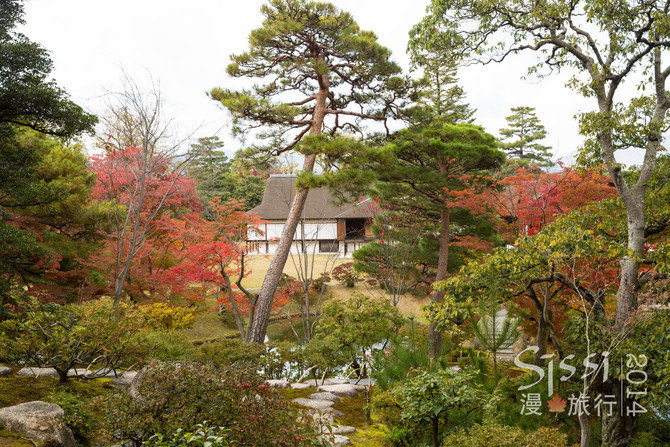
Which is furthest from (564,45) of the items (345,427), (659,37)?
(345,427)

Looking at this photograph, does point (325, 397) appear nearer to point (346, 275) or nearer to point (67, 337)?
point (67, 337)

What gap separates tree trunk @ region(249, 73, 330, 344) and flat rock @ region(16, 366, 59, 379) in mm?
3365

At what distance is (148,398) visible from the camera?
3113 millimetres

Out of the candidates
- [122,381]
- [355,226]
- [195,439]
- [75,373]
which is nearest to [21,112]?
[75,373]

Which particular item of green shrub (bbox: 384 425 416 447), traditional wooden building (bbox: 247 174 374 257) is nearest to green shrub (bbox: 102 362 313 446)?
green shrub (bbox: 384 425 416 447)

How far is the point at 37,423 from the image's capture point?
3555mm

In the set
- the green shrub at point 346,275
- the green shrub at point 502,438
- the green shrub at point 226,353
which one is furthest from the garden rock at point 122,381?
the green shrub at point 346,275

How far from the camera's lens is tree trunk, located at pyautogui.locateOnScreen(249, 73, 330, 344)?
8.60 metres

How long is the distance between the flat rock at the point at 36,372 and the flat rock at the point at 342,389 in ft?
11.1

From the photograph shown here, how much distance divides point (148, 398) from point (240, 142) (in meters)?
7.08

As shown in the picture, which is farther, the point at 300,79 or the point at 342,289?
the point at 342,289

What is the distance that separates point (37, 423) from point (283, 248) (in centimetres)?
565

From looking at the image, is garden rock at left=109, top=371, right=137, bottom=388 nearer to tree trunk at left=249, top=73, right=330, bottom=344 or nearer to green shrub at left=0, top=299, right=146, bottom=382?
green shrub at left=0, top=299, right=146, bottom=382

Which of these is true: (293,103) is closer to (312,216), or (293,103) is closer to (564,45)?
(564,45)
